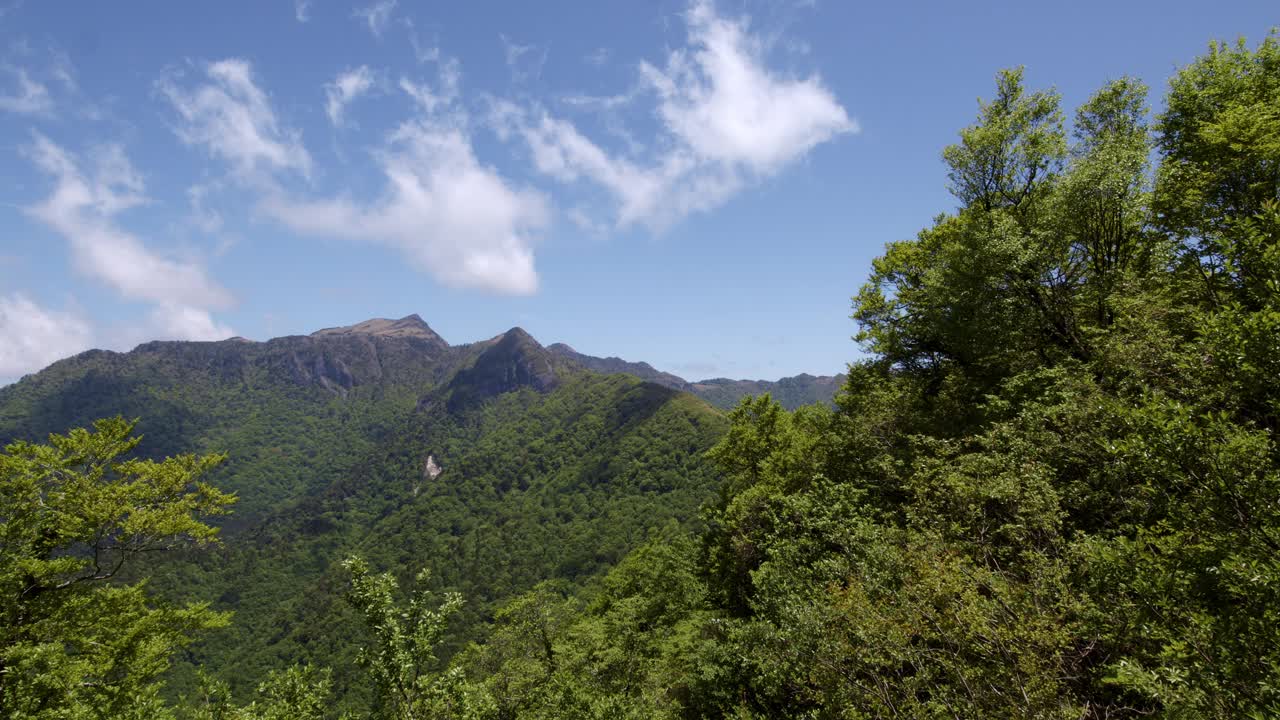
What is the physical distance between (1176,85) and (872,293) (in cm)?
1653

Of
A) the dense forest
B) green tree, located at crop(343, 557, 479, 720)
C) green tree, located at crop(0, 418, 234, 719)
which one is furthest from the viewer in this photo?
green tree, located at crop(0, 418, 234, 719)

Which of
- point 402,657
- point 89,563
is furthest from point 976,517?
point 89,563

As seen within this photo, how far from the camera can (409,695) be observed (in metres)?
11.5

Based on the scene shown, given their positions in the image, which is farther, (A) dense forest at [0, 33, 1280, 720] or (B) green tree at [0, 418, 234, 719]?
(B) green tree at [0, 418, 234, 719]

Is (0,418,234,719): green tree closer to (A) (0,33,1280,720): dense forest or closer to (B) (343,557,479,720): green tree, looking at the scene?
(A) (0,33,1280,720): dense forest

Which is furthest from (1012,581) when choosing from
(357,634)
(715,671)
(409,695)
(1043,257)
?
(357,634)

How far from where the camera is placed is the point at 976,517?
14.7 metres

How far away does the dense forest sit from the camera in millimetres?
8641

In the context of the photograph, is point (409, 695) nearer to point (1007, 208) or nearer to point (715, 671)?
point (715, 671)

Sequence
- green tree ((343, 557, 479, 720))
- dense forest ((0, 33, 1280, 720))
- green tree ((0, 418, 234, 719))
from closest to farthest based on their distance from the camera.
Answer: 1. dense forest ((0, 33, 1280, 720))
2. green tree ((343, 557, 479, 720))
3. green tree ((0, 418, 234, 719))

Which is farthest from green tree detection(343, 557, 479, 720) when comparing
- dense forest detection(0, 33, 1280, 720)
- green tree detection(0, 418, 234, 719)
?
green tree detection(0, 418, 234, 719)

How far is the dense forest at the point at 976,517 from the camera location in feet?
28.3

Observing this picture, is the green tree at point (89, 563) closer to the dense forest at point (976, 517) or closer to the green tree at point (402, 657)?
the dense forest at point (976, 517)

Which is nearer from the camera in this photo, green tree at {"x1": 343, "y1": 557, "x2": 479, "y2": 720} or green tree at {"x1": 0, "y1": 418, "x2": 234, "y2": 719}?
green tree at {"x1": 343, "y1": 557, "x2": 479, "y2": 720}
